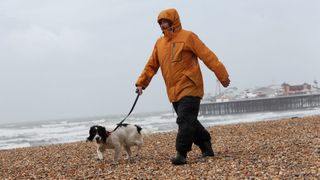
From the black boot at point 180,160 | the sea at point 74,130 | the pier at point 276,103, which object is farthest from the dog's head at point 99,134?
the pier at point 276,103

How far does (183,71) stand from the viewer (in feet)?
19.6

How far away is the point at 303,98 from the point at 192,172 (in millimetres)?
59227

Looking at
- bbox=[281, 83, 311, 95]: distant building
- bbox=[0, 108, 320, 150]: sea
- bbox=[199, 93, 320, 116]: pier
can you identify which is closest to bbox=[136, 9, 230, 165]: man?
bbox=[0, 108, 320, 150]: sea

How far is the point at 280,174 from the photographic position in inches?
181

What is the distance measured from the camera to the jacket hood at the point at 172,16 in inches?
234

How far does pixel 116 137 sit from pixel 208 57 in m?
2.20

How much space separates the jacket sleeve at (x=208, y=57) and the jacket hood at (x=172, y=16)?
0.24 metres

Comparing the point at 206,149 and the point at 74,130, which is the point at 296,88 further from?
the point at 206,149

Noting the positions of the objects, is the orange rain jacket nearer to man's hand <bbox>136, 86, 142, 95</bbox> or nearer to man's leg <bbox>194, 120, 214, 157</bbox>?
man's hand <bbox>136, 86, 142, 95</bbox>

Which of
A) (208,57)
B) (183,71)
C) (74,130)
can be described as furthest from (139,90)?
(74,130)

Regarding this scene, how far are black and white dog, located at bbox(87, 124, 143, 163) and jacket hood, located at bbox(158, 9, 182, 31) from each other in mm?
2119

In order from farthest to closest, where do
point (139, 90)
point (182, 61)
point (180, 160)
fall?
1. point (139, 90)
2. point (182, 61)
3. point (180, 160)

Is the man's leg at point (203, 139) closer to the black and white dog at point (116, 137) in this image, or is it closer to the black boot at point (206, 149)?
the black boot at point (206, 149)

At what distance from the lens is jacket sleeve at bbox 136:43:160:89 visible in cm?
642
